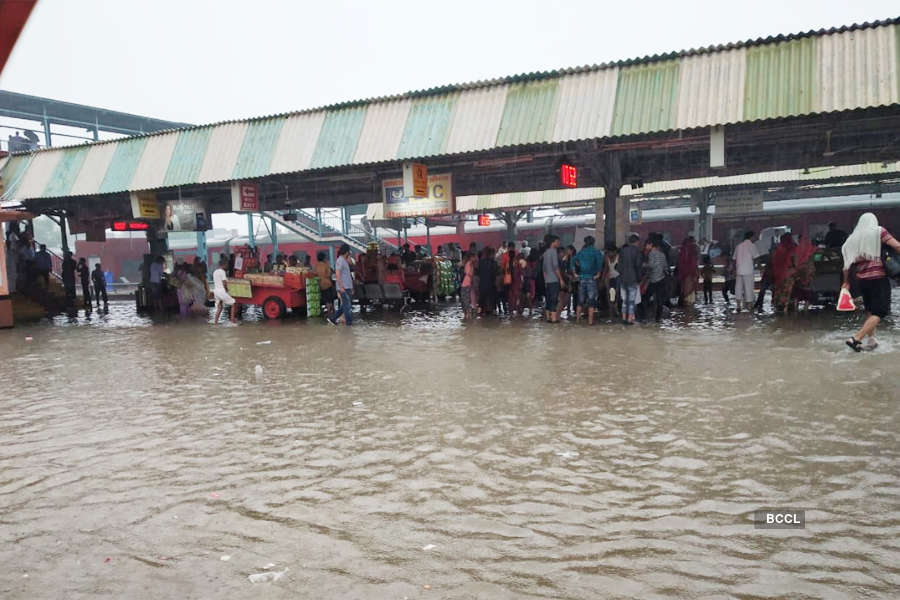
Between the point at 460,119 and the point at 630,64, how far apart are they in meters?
3.62

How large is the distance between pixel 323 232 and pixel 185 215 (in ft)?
59.7

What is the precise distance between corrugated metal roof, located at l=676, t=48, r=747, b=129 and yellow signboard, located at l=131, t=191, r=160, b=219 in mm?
14038

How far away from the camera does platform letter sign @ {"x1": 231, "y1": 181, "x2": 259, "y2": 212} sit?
16002mm

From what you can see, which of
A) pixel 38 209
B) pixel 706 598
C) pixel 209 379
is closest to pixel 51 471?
pixel 209 379

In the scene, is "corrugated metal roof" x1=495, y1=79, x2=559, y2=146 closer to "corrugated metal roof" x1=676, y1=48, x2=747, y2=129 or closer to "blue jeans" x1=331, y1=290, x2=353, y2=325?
"corrugated metal roof" x1=676, y1=48, x2=747, y2=129

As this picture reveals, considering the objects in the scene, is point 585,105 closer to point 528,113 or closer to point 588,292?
point 528,113

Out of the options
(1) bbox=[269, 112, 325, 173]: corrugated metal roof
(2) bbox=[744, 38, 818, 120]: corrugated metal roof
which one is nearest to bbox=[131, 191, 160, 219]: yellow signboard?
(1) bbox=[269, 112, 325, 173]: corrugated metal roof

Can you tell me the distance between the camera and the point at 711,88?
11547 millimetres

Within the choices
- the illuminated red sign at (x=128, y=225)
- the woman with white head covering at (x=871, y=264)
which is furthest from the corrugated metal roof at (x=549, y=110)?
the illuminated red sign at (x=128, y=225)

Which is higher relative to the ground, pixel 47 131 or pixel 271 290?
pixel 47 131

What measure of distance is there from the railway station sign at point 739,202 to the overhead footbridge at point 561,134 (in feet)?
30.0

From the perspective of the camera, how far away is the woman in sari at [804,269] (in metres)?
13.2

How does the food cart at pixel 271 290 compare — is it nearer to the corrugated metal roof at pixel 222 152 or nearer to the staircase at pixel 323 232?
the corrugated metal roof at pixel 222 152

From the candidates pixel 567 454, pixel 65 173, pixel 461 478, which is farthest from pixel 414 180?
pixel 65 173
